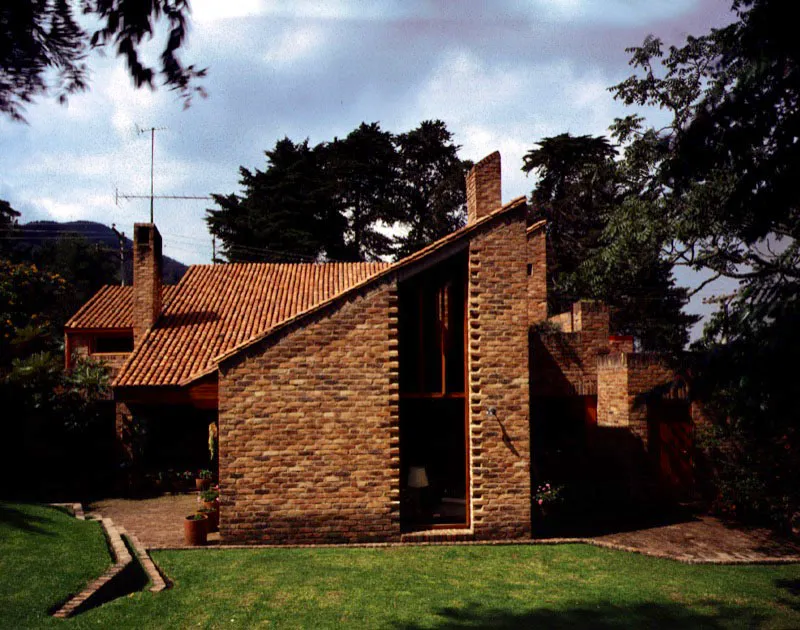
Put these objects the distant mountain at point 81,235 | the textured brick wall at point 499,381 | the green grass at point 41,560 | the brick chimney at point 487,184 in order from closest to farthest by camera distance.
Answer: the green grass at point 41,560, the textured brick wall at point 499,381, the brick chimney at point 487,184, the distant mountain at point 81,235

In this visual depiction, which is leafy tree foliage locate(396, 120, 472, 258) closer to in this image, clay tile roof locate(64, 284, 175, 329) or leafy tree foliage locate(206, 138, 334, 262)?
leafy tree foliage locate(206, 138, 334, 262)

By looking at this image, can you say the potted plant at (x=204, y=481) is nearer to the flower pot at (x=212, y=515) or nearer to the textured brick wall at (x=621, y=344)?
the flower pot at (x=212, y=515)

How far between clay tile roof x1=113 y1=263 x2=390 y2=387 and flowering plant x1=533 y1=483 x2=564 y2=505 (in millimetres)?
6760

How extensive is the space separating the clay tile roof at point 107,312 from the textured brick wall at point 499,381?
1355cm

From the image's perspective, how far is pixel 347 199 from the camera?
45.2 meters

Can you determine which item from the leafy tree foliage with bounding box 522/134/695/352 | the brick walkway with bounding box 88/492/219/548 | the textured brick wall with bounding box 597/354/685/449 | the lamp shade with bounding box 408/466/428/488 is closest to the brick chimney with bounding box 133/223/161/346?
the brick walkway with bounding box 88/492/219/548

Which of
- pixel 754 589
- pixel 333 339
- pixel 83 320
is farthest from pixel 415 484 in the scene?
pixel 83 320

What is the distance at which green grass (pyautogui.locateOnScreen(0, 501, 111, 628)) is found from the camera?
766cm

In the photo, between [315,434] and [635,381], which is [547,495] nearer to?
[635,381]

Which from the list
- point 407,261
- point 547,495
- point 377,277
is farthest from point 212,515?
point 547,495

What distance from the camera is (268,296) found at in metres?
22.8

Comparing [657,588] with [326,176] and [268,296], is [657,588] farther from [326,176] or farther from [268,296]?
[326,176]

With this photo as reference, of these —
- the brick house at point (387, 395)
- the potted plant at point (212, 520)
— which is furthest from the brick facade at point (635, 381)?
the potted plant at point (212, 520)

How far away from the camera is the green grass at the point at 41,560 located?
25.1ft
